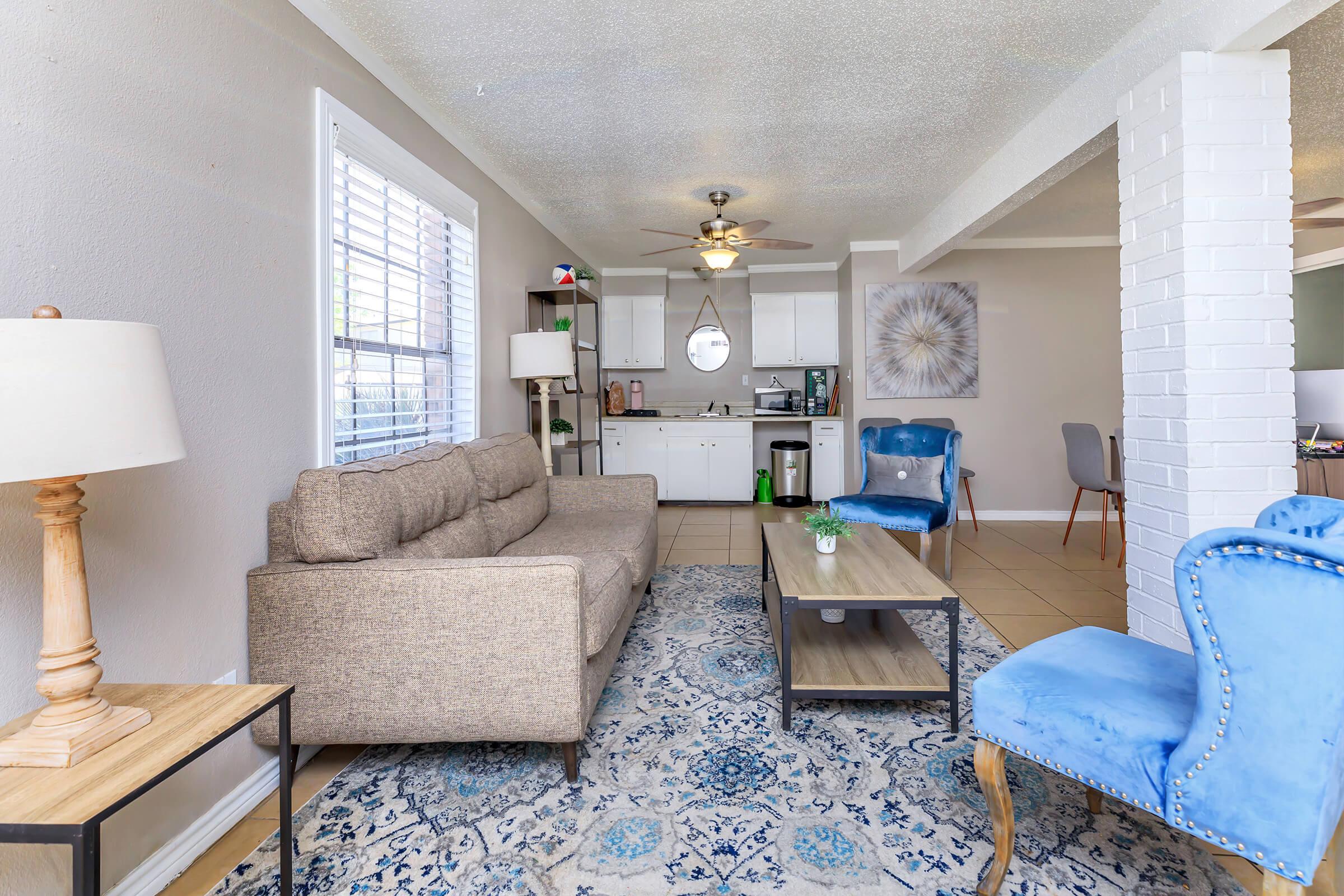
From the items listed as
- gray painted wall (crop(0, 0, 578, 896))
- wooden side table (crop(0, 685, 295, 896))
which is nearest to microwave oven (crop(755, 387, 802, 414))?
gray painted wall (crop(0, 0, 578, 896))

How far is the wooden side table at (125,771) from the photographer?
2.87ft

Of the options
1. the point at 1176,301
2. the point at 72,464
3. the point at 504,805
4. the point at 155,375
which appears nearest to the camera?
the point at 72,464

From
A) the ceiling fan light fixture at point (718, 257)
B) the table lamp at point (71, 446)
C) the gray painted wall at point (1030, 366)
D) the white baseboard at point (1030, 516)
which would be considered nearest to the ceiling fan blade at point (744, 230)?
the ceiling fan light fixture at point (718, 257)

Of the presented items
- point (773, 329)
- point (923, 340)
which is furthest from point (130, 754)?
point (773, 329)

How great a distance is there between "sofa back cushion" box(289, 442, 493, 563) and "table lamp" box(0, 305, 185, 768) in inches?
27.9

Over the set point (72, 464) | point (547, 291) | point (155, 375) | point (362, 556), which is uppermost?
point (547, 291)

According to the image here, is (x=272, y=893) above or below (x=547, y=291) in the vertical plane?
below

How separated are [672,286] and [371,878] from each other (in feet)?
20.4

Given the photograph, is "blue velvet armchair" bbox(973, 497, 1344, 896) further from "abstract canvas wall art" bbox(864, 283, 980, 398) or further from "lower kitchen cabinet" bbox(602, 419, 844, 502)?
"lower kitchen cabinet" bbox(602, 419, 844, 502)

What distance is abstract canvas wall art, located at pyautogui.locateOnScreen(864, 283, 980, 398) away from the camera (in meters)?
5.62

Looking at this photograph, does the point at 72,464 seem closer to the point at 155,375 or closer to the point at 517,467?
the point at 155,375

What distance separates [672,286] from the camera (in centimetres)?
702

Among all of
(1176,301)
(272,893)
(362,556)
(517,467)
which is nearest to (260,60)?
(362,556)

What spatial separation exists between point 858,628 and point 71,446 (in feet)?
8.00
